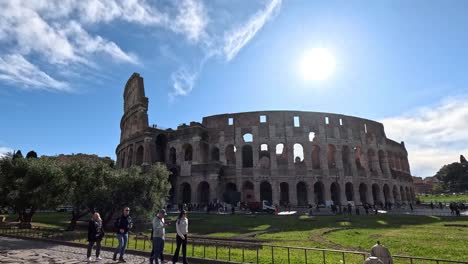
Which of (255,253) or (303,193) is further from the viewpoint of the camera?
(303,193)

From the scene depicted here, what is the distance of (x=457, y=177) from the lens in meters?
71.2

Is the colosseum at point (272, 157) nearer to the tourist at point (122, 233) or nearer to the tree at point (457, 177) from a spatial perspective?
the tourist at point (122, 233)

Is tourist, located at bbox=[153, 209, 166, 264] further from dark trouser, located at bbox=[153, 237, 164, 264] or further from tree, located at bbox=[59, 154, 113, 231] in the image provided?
tree, located at bbox=[59, 154, 113, 231]

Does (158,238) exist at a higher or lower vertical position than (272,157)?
lower

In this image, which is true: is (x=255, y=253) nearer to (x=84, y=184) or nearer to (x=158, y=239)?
(x=158, y=239)

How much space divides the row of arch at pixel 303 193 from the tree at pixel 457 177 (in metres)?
40.3

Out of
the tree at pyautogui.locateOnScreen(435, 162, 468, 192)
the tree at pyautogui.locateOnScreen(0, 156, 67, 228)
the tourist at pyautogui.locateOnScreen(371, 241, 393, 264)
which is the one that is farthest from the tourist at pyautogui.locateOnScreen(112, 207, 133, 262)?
the tree at pyautogui.locateOnScreen(435, 162, 468, 192)

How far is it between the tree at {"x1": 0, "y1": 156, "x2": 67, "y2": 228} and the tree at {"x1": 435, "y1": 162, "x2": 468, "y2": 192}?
83230 mm

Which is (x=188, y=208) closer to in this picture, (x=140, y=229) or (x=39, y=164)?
(x=140, y=229)

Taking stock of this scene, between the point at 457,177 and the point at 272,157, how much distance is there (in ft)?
194

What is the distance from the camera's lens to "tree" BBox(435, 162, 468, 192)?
230 ft

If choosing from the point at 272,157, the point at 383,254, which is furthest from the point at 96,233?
the point at 272,157

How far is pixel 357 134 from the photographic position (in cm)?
4272

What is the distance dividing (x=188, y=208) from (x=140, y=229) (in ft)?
46.5
